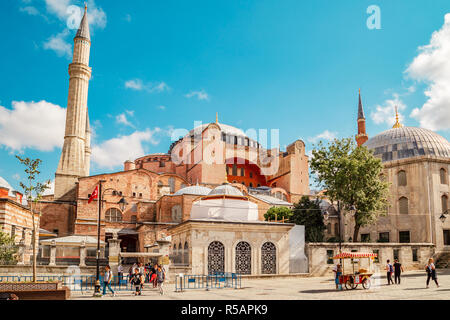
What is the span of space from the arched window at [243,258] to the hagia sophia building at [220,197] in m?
0.06

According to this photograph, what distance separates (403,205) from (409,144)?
17.7 ft

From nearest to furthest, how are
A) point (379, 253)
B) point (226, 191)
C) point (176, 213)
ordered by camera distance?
point (226, 191) < point (379, 253) < point (176, 213)

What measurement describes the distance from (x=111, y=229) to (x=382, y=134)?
89.8 ft

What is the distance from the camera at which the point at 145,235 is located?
3575 centimetres

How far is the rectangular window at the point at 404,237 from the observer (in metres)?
33.0

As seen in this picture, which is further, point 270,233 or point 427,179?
point 427,179

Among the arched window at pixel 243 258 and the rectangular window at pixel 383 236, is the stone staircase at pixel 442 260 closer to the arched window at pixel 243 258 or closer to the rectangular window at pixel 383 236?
the rectangular window at pixel 383 236

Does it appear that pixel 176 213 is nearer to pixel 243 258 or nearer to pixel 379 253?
pixel 243 258

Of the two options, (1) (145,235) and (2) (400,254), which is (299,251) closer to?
(2) (400,254)

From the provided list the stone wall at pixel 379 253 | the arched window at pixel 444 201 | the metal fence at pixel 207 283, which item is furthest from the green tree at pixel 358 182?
the metal fence at pixel 207 283

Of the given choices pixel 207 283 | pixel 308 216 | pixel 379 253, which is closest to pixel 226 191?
pixel 308 216

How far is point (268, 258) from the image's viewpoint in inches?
953

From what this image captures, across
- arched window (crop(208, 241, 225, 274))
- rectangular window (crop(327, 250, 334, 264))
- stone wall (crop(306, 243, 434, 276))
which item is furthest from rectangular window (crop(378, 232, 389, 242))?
arched window (crop(208, 241, 225, 274))
